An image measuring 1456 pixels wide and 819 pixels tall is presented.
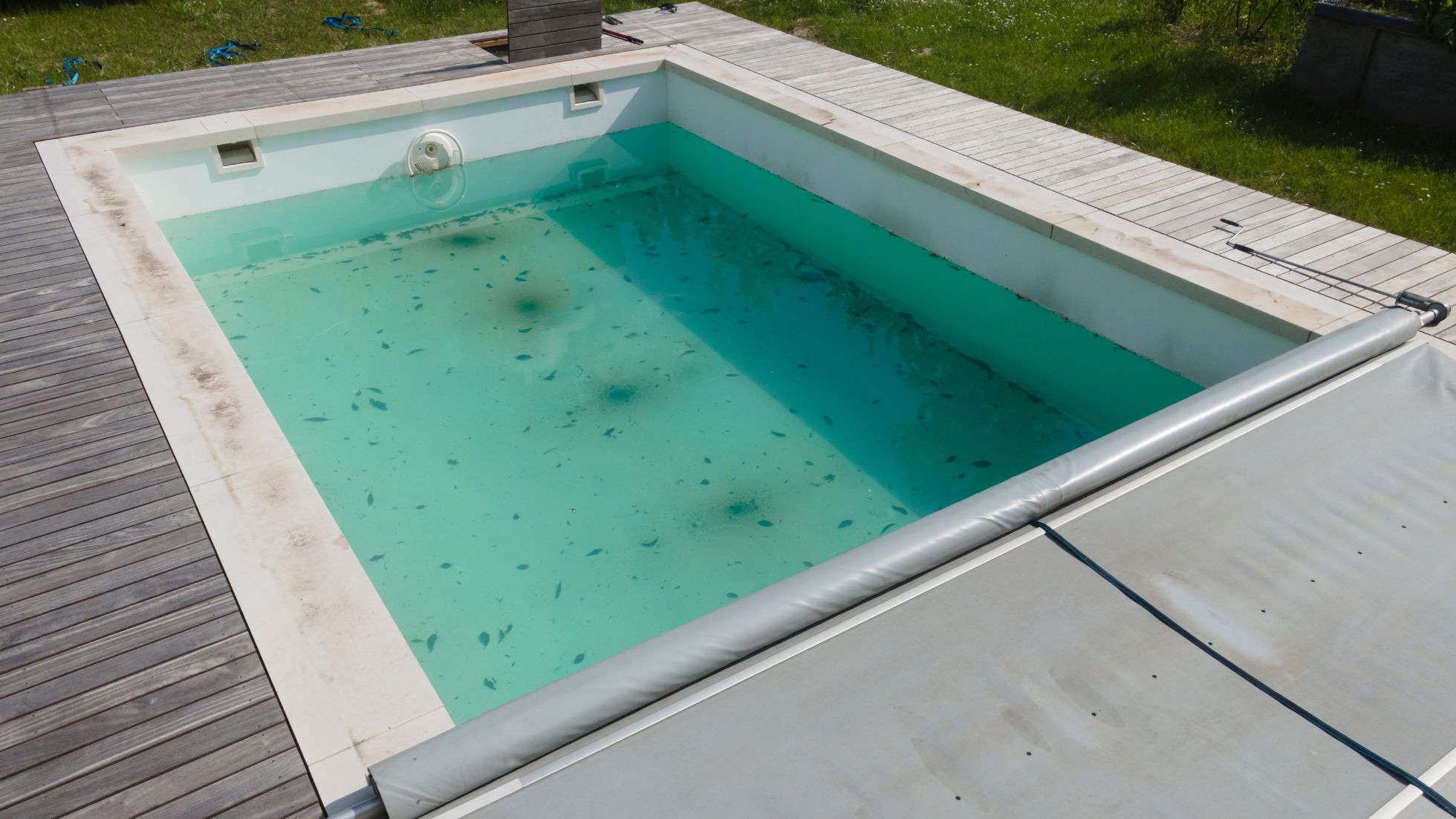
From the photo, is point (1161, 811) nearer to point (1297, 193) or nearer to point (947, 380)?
point (947, 380)

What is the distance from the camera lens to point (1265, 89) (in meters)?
7.10

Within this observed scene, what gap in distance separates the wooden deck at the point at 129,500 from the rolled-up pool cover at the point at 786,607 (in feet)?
1.37

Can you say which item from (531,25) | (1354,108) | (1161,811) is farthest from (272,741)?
(1354,108)

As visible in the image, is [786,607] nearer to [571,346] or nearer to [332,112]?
[571,346]

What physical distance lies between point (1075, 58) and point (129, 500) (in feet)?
23.7

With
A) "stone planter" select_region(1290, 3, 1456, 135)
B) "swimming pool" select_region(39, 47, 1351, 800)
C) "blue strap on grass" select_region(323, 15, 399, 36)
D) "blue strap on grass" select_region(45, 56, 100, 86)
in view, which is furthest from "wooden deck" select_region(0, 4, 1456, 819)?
"blue strap on grass" select_region(323, 15, 399, 36)

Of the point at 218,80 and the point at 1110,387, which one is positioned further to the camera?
the point at 218,80

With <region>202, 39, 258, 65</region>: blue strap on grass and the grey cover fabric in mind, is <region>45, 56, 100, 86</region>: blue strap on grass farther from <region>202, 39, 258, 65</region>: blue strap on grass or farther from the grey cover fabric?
the grey cover fabric

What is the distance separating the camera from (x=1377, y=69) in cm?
648

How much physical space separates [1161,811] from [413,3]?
31.7ft

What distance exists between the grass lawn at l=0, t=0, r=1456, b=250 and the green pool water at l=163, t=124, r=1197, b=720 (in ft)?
5.59

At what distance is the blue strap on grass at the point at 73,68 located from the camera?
7805mm

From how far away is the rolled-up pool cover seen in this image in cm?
228

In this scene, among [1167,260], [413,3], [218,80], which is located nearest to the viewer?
[1167,260]
